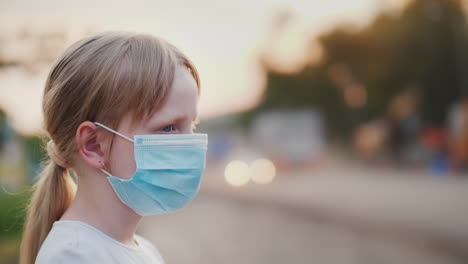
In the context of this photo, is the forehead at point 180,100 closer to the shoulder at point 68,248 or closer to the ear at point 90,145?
the ear at point 90,145

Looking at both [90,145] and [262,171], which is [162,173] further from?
[262,171]

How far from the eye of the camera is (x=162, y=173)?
200 cm

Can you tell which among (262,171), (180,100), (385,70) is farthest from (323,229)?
(385,70)

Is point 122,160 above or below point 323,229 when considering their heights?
below

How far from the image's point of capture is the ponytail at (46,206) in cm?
196

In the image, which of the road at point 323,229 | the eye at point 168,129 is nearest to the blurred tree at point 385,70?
the road at point 323,229

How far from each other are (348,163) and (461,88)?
8.65 m

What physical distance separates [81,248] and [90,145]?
0.35 m

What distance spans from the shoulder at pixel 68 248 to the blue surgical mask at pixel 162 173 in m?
0.21

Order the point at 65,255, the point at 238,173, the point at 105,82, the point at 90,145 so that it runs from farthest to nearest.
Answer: the point at 238,173
the point at 90,145
the point at 105,82
the point at 65,255

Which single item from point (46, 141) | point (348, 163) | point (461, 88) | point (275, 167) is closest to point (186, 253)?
point (46, 141)

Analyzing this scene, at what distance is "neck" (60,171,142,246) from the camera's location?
1.78 metres

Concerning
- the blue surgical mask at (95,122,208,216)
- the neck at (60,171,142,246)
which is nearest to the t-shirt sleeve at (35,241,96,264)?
the neck at (60,171,142,246)

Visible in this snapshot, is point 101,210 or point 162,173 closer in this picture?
point 101,210
